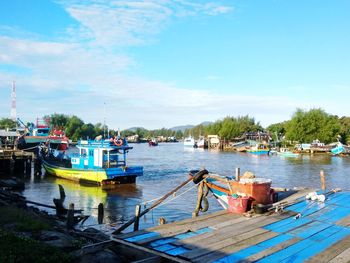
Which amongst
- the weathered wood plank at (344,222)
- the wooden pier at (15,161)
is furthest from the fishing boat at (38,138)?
the weathered wood plank at (344,222)

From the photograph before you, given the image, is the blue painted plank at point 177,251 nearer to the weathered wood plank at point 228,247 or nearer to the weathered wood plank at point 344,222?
the weathered wood plank at point 228,247

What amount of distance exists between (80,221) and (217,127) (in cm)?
12191

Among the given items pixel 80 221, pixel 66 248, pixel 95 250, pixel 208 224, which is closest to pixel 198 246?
pixel 208 224

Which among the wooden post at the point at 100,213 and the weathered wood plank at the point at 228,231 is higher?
the weathered wood plank at the point at 228,231

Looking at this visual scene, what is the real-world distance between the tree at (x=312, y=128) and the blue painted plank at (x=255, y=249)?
89933 millimetres

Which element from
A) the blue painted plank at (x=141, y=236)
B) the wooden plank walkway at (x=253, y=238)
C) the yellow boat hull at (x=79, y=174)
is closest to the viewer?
the wooden plank walkway at (x=253, y=238)

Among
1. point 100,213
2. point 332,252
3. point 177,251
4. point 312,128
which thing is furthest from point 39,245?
point 312,128

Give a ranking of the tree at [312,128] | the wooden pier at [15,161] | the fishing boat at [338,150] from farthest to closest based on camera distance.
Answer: the tree at [312,128] < the fishing boat at [338,150] < the wooden pier at [15,161]

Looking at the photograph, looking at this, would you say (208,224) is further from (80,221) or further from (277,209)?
(80,221)

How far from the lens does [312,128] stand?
304 ft

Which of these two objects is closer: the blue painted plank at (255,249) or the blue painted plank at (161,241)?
the blue painted plank at (255,249)

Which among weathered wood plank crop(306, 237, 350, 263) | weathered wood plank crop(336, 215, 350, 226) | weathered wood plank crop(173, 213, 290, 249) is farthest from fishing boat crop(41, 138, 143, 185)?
weathered wood plank crop(306, 237, 350, 263)

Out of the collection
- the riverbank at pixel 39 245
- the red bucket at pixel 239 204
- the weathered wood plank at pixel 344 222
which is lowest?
the riverbank at pixel 39 245

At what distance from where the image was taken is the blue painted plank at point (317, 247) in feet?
24.1
